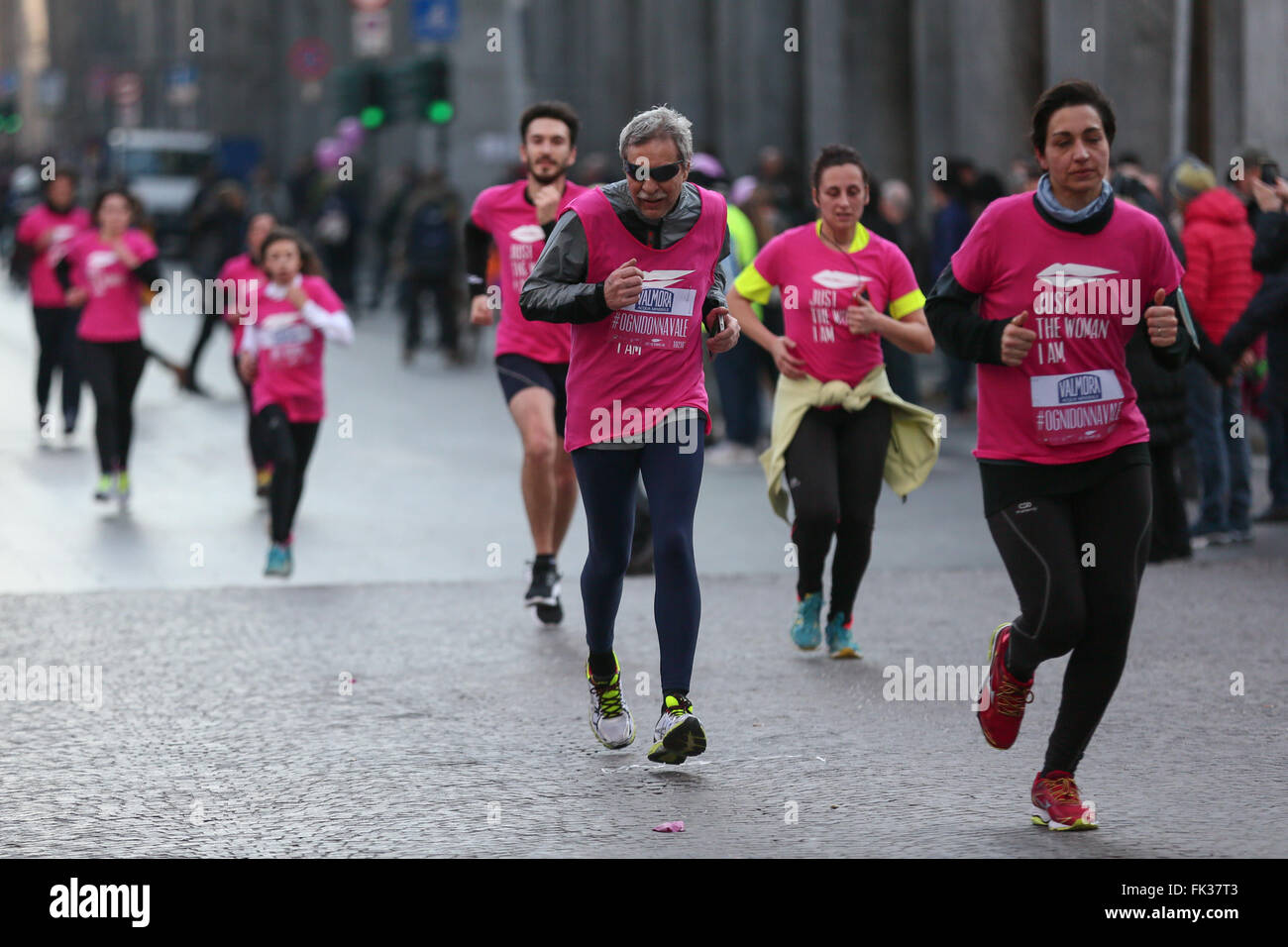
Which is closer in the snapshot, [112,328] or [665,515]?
[665,515]

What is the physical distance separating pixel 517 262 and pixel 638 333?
2.82 metres

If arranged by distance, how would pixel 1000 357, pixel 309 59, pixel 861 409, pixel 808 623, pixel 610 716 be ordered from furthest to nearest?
1. pixel 309 59
2. pixel 808 623
3. pixel 861 409
4. pixel 610 716
5. pixel 1000 357

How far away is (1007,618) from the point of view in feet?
29.9

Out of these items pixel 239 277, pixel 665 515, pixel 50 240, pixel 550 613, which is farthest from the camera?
pixel 50 240

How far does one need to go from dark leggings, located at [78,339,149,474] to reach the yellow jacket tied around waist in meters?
5.62

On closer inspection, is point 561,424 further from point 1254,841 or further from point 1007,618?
point 1254,841

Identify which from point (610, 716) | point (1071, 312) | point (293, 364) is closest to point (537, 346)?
Result: point (293, 364)

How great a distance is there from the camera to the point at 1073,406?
5.61 metres

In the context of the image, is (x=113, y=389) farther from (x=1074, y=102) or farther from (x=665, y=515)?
(x=1074, y=102)

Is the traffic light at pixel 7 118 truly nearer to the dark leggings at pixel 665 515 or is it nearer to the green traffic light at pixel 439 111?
the green traffic light at pixel 439 111

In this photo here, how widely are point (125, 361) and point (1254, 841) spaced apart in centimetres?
911

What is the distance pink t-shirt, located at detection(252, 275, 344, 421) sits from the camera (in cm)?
1095

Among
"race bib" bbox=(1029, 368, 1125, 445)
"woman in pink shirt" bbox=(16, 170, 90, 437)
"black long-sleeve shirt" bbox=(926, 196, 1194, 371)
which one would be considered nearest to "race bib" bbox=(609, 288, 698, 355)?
"black long-sleeve shirt" bbox=(926, 196, 1194, 371)
